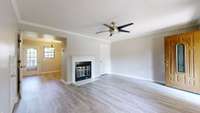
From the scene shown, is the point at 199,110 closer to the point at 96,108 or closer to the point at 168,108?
the point at 168,108

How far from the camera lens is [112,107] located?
2.83 meters

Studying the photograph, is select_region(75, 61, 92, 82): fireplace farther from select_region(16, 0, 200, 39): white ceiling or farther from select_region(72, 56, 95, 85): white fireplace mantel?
select_region(16, 0, 200, 39): white ceiling

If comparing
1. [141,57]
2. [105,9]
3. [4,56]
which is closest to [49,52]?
[141,57]

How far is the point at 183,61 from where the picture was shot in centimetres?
416

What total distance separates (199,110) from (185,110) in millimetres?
330

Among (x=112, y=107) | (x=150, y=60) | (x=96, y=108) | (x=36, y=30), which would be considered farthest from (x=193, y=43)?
(x=36, y=30)

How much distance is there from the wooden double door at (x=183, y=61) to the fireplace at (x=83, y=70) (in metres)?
3.85

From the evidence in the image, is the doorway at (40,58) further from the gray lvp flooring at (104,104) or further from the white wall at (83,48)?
the gray lvp flooring at (104,104)

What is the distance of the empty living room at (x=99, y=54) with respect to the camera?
263 centimetres

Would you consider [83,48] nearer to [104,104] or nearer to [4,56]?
[104,104]

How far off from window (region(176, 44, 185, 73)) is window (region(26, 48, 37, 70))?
8313mm

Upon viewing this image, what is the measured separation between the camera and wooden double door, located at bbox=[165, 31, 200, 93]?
3797 mm

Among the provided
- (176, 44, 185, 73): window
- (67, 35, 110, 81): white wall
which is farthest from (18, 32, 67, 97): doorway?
(176, 44, 185, 73): window

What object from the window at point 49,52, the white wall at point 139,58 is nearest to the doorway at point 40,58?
the window at point 49,52
